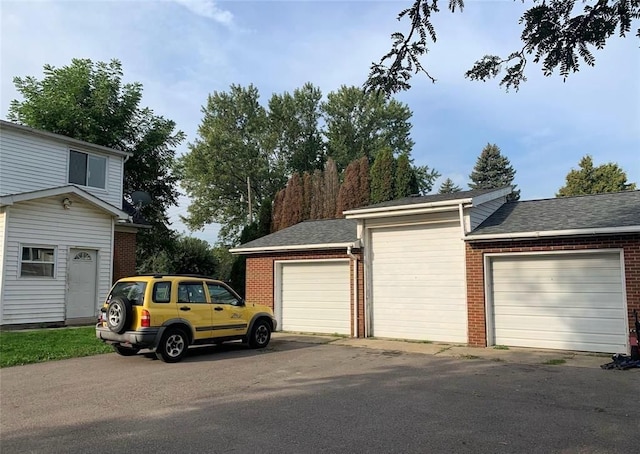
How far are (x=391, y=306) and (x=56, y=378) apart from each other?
800cm

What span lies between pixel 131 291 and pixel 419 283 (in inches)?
274

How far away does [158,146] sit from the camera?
28875 millimetres

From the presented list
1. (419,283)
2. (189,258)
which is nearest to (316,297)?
(419,283)

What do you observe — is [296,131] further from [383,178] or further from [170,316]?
[170,316]

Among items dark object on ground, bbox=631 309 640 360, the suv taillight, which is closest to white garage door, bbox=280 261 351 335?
the suv taillight

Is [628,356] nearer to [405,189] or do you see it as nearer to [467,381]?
[467,381]

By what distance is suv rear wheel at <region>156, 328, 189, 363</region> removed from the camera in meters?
9.41

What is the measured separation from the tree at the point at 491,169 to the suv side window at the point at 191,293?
39.6 m

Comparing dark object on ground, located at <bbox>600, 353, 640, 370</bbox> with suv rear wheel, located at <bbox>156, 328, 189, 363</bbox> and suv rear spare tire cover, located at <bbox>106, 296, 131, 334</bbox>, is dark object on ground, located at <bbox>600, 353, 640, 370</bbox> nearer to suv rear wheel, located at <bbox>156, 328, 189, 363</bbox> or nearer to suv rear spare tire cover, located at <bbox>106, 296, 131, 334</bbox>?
suv rear wheel, located at <bbox>156, 328, 189, 363</bbox>


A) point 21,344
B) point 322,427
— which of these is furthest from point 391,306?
point 21,344

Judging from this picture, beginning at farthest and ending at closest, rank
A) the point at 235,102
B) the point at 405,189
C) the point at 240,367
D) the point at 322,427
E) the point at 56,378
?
the point at 235,102, the point at 405,189, the point at 240,367, the point at 56,378, the point at 322,427

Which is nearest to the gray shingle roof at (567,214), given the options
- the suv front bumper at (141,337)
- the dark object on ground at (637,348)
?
the dark object on ground at (637,348)

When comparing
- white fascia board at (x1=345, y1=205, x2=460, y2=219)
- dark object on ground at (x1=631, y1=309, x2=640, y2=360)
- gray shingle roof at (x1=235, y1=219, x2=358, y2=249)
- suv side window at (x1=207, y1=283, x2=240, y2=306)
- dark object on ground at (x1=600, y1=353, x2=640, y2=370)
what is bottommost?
dark object on ground at (x1=600, y1=353, x2=640, y2=370)

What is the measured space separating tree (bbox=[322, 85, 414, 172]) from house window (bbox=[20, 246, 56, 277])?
102 feet
